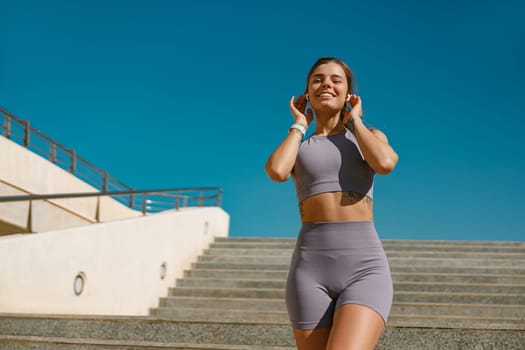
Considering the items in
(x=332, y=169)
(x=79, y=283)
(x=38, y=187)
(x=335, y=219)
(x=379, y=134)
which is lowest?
(x=79, y=283)

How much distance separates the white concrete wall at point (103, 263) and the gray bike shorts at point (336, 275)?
4.04 metres

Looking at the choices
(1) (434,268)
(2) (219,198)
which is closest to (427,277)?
(1) (434,268)

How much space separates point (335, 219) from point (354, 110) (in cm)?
44

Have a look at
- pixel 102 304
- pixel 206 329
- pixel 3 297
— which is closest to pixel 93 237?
pixel 102 304

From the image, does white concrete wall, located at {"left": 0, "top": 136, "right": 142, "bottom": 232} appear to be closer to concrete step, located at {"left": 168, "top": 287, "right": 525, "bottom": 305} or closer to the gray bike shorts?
concrete step, located at {"left": 168, "top": 287, "right": 525, "bottom": 305}

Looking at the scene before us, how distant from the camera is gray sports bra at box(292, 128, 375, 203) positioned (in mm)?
1994

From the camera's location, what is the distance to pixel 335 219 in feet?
6.42

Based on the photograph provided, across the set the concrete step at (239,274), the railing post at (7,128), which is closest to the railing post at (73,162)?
the railing post at (7,128)

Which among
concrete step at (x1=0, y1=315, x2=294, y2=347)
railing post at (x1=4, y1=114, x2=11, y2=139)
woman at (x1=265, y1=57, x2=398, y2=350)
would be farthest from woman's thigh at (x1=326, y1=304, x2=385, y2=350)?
railing post at (x1=4, y1=114, x2=11, y2=139)

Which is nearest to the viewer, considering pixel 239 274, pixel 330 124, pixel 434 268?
pixel 330 124

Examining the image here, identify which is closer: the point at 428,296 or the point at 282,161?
the point at 282,161

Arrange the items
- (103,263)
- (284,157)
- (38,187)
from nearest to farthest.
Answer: (284,157), (103,263), (38,187)

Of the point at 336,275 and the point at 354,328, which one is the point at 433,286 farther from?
the point at 354,328

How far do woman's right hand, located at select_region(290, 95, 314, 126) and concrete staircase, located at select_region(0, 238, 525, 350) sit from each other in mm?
2146
